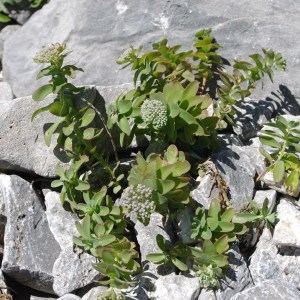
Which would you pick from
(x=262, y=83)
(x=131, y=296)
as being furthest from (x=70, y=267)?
(x=262, y=83)

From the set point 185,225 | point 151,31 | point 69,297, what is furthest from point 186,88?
point 69,297

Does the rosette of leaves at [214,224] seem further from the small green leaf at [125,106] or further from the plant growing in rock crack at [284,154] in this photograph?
the small green leaf at [125,106]

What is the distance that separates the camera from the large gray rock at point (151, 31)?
15.8 ft

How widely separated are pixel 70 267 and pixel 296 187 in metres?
1.48

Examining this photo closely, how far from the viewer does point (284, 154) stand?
14.1ft

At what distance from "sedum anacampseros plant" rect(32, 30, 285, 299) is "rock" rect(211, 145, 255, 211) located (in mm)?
106

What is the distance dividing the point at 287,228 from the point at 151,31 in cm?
180

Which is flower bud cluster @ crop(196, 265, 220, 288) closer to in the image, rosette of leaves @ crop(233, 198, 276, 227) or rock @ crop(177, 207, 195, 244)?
rock @ crop(177, 207, 195, 244)

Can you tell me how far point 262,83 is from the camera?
15.2 ft

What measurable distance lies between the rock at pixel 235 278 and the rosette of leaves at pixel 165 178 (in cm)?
45

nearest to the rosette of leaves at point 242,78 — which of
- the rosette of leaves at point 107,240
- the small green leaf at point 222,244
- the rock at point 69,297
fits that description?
the small green leaf at point 222,244

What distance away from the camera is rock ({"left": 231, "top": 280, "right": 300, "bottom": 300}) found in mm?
3783

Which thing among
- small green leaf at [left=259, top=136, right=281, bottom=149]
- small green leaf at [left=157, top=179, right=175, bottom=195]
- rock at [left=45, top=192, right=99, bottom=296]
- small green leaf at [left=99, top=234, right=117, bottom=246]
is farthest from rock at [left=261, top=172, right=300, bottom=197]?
rock at [left=45, top=192, right=99, bottom=296]

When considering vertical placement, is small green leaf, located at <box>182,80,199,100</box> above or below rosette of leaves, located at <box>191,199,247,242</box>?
above
